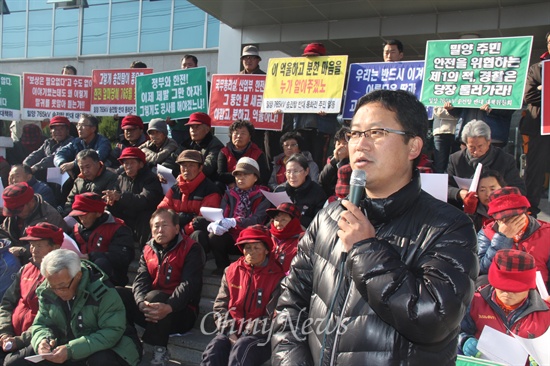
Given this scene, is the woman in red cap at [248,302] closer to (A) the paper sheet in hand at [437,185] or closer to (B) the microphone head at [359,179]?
(A) the paper sheet in hand at [437,185]

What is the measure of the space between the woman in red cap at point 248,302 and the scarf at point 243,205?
107 centimetres

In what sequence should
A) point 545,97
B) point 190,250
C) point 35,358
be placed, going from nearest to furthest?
1. point 35,358
2. point 190,250
3. point 545,97

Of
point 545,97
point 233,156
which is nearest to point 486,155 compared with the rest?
point 545,97

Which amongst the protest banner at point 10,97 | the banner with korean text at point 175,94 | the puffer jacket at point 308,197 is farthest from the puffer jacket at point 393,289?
the protest banner at point 10,97

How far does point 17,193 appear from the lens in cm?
571

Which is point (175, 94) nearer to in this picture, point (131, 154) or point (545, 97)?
point (131, 154)

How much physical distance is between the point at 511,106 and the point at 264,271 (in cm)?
368

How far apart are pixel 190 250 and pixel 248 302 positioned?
0.92 metres

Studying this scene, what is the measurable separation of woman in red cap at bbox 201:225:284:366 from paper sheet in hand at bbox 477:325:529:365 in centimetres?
168

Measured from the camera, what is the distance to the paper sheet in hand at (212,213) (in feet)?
17.6

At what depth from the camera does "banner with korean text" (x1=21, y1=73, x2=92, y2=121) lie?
9.42 metres

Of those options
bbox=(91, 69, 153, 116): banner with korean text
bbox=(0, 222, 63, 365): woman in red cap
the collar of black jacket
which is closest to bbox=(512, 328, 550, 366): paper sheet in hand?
the collar of black jacket

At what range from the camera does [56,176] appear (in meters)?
7.34

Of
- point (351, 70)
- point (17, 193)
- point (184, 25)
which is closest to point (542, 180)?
point (351, 70)
